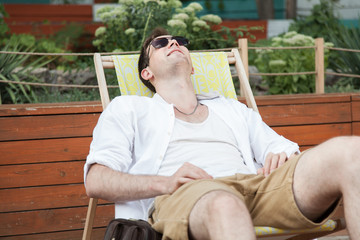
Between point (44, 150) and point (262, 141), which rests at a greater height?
point (262, 141)

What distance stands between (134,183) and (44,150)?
1.57 metres

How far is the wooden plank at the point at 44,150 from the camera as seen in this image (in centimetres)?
367

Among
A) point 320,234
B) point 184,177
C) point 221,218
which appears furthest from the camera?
point 320,234

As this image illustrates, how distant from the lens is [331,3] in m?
8.09

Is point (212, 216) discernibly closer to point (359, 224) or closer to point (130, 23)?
point (359, 224)

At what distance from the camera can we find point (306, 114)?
4.17 m

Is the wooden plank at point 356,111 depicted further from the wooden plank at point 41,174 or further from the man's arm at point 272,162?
the wooden plank at point 41,174

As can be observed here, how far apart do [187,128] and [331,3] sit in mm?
6027

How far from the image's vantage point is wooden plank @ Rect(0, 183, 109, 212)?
367cm

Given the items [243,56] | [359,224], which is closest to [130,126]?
[359,224]

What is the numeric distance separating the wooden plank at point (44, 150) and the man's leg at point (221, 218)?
1.89 meters

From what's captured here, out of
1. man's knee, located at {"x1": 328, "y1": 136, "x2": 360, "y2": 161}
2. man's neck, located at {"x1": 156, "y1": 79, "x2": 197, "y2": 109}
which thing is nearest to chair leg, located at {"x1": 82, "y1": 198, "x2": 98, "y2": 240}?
man's neck, located at {"x1": 156, "y1": 79, "x2": 197, "y2": 109}

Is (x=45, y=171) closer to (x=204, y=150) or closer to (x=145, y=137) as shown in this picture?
(x=145, y=137)

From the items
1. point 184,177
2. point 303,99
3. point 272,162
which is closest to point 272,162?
point 272,162
